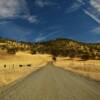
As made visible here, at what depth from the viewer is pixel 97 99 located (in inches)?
475

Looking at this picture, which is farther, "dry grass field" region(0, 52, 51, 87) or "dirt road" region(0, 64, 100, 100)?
"dry grass field" region(0, 52, 51, 87)

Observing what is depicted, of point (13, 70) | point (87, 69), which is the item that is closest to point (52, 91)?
point (13, 70)

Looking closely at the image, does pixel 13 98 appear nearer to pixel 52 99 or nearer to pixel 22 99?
pixel 22 99

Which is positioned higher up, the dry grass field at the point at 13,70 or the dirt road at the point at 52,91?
the dry grass field at the point at 13,70

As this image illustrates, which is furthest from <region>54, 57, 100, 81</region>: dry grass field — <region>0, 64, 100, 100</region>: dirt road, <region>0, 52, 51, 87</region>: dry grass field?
<region>0, 64, 100, 100</region>: dirt road

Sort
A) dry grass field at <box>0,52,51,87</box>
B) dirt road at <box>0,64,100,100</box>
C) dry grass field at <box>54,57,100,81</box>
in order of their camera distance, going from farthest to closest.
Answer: dry grass field at <box>54,57,100,81</box> < dry grass field at <box>0,52,51,87</box> < dirt road at <box>0,64,100,100</box>

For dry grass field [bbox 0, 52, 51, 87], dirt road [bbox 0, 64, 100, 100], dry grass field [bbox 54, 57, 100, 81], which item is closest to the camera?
dirt road [bbox 0, 64, 100, 100]

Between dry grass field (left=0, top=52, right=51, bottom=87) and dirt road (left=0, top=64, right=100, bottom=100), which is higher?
dry grass field (left=0, top=52, right=51, bottom=87)

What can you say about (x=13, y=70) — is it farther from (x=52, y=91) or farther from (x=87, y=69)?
(x=52, y=91)

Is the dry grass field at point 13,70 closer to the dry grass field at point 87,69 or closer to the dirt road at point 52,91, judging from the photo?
the dirt road at point 52,91

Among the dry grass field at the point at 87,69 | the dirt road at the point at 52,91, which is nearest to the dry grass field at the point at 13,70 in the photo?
the dirt road at the point at 52,91

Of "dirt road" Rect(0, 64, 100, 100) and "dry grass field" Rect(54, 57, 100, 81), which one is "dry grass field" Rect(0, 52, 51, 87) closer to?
"dirt road" Rect(0, 64, 100, 100)

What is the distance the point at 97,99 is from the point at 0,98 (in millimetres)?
4640

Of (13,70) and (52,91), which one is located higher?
(13,70)
